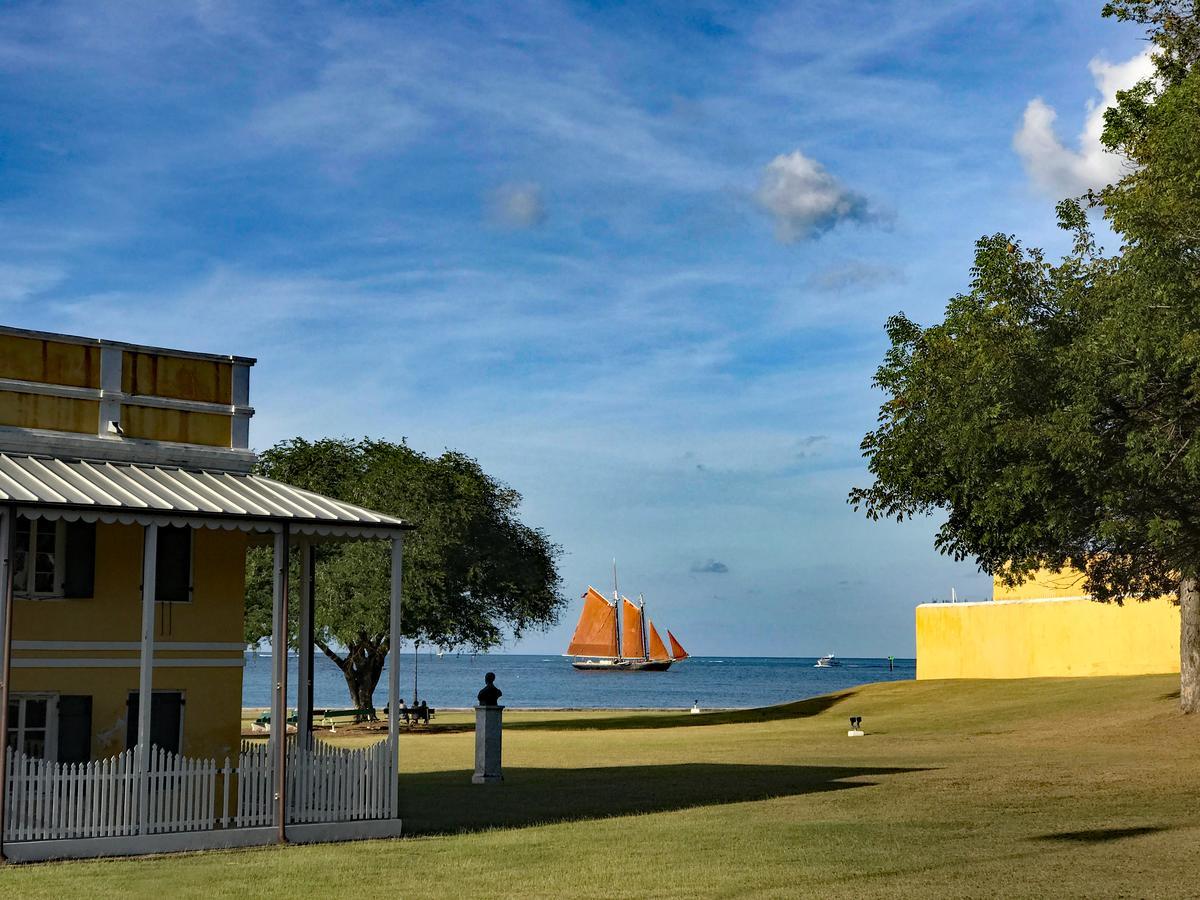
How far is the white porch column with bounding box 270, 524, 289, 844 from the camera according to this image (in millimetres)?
20297

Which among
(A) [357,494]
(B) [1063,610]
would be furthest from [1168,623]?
(A) [357,494]

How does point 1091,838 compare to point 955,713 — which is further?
point 955,713

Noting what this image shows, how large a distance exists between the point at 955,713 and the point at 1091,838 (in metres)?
32.1

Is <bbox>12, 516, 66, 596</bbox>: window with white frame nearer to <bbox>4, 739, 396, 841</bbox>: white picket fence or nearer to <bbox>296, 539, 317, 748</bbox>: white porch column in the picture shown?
<bbox>4, 739, 396, 841</bbox>: white picket fence

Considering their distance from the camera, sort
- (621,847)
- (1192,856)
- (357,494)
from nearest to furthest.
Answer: (1192,856) < (621,847) < (357,494)

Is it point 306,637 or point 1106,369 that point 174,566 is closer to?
point 306,637

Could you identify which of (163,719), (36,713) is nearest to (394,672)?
(163,719)

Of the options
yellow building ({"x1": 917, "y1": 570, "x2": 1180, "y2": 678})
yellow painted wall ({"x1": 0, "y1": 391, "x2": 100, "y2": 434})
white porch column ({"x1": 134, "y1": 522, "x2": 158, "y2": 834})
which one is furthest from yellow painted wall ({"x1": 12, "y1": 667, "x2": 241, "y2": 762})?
yellow building ({"x1": 917, "y1": 570, "x2": 1180, "y2": 678})

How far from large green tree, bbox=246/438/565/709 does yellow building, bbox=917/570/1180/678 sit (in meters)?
19.0

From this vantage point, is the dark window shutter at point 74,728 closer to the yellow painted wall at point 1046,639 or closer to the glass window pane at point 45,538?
the glass window pane at point 45,538

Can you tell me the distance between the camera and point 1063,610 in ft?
209

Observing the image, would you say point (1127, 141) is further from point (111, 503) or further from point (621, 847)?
point (111, 503)

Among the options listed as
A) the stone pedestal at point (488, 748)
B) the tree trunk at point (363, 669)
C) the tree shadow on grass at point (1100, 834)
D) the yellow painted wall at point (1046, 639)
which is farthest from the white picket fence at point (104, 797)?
the yellow painted wall at point (1046, 639)

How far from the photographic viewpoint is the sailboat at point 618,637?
14388 cm
